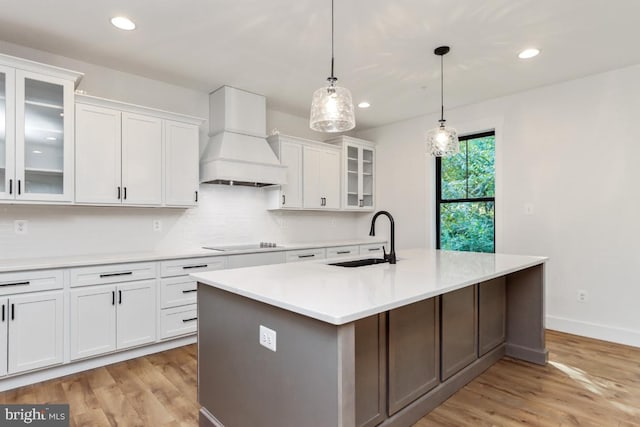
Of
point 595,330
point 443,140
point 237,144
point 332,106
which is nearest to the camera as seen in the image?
point 332,106

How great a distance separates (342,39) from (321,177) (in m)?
2.23

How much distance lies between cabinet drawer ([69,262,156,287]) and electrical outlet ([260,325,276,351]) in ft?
6.10

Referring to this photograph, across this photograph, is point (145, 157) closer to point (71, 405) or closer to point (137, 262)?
point (137, 262)

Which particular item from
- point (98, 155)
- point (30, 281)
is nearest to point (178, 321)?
point (30, 281)

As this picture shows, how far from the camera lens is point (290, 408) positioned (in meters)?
1.51

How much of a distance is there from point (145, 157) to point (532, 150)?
405 centimetres

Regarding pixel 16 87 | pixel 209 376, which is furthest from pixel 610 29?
pixel 16 87

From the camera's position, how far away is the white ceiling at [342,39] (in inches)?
94.6

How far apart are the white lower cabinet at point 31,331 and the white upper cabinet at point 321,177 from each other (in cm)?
285

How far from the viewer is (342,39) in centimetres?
281

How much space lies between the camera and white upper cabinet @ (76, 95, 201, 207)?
298cm

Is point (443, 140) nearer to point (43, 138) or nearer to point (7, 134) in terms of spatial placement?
point (43, 138)

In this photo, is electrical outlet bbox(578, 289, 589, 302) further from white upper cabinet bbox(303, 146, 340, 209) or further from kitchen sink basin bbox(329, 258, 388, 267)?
white upper cabinet bbox(303, 146, 340, 209)

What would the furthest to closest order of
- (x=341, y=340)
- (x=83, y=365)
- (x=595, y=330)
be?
(x=595, y=330) → (x=83, y=365) → (x=341, y=340)
